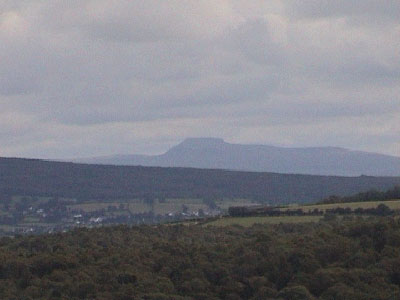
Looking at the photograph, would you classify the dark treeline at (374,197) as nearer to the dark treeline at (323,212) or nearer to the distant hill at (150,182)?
the dark treeline at (323,212)

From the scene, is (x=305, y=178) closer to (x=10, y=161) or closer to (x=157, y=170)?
(x=157, y=170)

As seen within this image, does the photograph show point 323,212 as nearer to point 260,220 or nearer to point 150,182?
point 260,220

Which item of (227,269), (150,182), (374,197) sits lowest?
(227,269)

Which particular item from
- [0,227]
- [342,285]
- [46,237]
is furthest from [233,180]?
[342,285]

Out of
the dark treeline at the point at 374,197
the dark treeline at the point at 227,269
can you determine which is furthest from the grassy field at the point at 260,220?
the dark treeline at the point at 227,269

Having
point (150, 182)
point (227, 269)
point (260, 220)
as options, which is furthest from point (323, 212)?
point (150, 182)

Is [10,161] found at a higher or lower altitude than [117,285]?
higher
